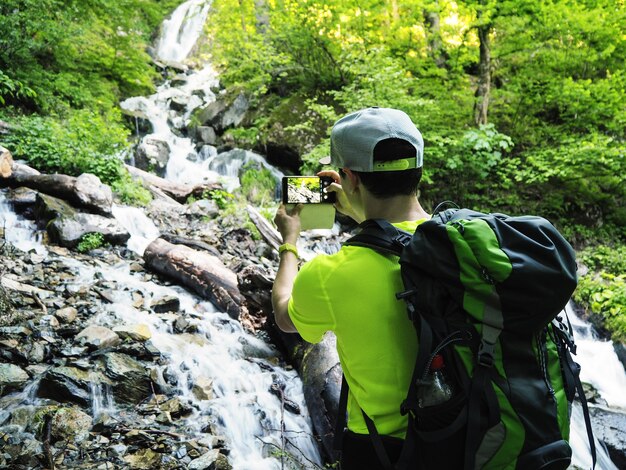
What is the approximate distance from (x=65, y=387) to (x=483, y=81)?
9.92m

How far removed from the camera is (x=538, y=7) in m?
7.71

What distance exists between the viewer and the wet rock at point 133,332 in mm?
4332

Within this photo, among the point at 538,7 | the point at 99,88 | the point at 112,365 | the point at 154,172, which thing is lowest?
the point at 154,172

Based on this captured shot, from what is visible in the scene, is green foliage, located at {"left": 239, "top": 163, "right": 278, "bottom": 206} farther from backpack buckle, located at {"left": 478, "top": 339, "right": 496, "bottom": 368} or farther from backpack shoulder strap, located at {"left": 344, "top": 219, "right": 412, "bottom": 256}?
backpack buckle, located at {"left": 478, "top": 339, "right": 496, "bottom": 368}

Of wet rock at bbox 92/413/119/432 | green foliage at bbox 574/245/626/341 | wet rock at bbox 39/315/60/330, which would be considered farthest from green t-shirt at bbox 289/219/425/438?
green foliage at bbox 574/245/626/341

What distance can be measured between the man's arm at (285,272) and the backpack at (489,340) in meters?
0.54

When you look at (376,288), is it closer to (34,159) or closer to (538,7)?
(538,7)

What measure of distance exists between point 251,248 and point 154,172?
248 inches

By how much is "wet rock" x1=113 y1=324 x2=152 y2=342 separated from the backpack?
378cm

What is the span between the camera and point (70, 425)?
10.1 feet

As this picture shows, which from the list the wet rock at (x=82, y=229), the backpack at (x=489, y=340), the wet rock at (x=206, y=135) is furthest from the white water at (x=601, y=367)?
the wet rock at (x=206, y=135)

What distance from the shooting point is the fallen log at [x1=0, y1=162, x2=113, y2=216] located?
7.54 m

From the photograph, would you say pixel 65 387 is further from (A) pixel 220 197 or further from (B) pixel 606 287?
(B) pixel 606 287

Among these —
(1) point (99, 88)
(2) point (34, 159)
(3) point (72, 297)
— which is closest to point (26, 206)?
(2) point (34, 159)
